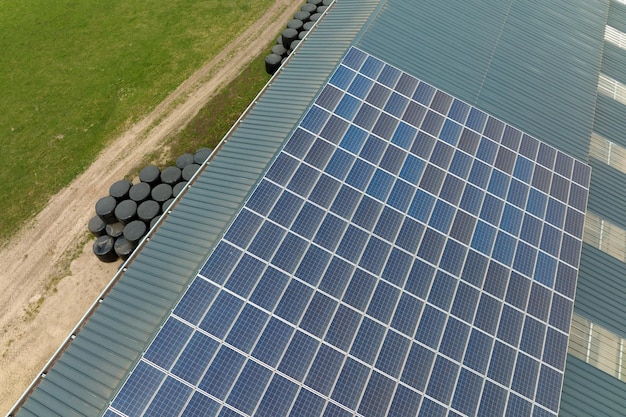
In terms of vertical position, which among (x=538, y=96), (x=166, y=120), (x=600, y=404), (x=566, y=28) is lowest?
(x=166, y=120)

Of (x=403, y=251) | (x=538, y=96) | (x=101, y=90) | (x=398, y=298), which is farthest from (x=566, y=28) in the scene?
(x=101, y=90)

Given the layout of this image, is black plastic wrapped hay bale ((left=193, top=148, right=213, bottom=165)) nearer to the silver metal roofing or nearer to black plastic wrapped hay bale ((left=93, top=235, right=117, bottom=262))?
the silver metal roofing

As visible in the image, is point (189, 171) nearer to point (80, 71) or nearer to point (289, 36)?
point (289, 36)

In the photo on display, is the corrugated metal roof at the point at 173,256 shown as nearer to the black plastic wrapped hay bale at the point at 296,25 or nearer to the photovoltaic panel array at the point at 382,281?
the photovoltaic panel array at the point at 382,281

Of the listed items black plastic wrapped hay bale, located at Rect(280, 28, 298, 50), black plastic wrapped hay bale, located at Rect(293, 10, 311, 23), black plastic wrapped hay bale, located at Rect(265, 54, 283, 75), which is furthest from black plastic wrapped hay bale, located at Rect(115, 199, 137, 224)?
black plastic wrapped hay bale, located at Rect(293, 10, 311, 23)

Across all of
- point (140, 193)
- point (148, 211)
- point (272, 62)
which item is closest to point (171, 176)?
point (140, 193)

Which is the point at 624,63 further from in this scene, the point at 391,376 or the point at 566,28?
the point at 391,376

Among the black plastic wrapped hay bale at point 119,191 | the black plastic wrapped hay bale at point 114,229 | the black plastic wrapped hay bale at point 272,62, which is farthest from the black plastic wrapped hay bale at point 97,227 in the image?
the black plastic wrapped hay bale at point 272,62
